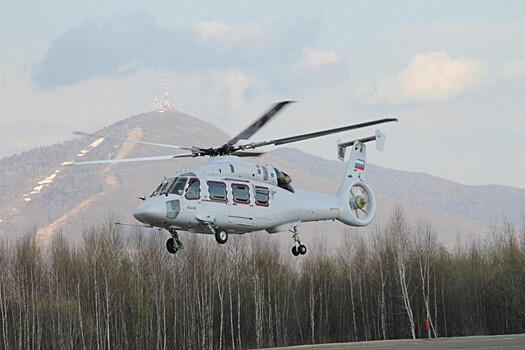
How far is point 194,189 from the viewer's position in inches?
1155

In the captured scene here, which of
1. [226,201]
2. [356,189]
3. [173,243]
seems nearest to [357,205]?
[356,189]

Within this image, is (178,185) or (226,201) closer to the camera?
(178,185)

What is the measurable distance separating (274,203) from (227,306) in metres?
46.6

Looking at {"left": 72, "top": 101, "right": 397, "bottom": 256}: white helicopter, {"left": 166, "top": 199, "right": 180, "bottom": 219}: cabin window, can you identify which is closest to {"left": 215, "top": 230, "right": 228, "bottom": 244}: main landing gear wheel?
{"left": 72, "top": 101, "right": 397, "bottom": 256}: white helicopter

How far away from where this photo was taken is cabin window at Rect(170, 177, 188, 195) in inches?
1145

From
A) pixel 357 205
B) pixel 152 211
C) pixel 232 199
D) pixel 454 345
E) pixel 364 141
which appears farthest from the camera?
pixel 454 345

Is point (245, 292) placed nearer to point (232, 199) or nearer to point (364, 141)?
point (364, 141)

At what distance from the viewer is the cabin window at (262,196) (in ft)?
102

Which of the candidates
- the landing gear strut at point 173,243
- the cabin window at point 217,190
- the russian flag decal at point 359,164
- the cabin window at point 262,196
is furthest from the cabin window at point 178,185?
the russian flag decal at point 359,164

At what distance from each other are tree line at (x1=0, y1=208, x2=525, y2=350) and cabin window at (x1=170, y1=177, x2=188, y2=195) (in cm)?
3788

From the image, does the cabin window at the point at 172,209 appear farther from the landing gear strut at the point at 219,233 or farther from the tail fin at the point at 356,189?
the tail fin at the point at 356,189

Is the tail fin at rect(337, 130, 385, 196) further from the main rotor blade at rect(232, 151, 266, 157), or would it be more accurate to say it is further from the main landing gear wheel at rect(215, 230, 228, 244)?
the main landing gear wheel at rect(215, 230, 228, 244)

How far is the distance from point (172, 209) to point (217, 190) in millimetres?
1889

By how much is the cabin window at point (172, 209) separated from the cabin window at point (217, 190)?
1.37m
